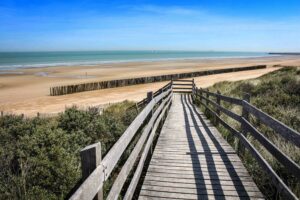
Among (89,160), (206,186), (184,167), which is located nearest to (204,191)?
(206,186)

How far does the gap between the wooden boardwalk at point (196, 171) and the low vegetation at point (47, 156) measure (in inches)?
48.1

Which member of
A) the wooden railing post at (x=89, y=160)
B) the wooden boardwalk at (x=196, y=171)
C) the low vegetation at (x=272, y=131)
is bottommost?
the wooden boardwalk at (x=196, y=171)

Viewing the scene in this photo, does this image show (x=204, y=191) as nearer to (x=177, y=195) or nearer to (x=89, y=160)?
(x=177, y=195)

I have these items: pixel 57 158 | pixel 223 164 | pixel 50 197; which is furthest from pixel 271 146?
pixel 57 158

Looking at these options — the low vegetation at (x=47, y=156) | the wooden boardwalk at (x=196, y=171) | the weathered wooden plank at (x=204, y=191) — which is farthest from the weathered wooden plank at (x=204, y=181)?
the low vegetation at (x=47, y=156)

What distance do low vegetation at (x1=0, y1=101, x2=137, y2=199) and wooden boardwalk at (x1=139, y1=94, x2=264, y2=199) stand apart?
1222mm

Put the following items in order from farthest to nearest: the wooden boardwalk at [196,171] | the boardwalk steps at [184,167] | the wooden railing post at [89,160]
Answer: the wooden boardwalk at [196,171], the boardwalk steps at [184,167], the wooden railing post at [89,160]

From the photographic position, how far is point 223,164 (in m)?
5.42

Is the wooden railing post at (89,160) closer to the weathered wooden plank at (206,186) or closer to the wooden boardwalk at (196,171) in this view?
the wooden boardwalk at (196,171)

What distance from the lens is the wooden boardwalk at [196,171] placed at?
13.7 ft

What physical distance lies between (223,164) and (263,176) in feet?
2.94

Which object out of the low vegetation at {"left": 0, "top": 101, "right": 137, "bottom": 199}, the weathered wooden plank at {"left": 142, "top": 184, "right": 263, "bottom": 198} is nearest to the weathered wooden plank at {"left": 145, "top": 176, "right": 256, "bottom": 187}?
the weathered wooden plank at {"left": 142, "top": 184, "right": 263, "bottom": 198}

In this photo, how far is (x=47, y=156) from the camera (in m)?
4.86

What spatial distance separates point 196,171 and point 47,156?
2593 millimetres
